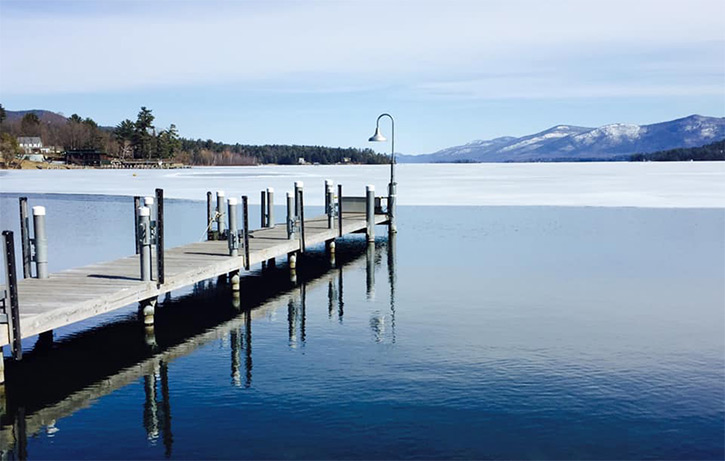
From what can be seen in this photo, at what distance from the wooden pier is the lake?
2.77 feet

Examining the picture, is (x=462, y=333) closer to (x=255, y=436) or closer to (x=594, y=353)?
(x=594, y=353)

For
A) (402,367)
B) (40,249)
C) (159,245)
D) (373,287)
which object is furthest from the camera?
(373,287)

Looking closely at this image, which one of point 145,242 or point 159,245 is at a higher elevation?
point 145,242

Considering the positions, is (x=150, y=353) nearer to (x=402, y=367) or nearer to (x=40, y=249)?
(x=40, y=249)

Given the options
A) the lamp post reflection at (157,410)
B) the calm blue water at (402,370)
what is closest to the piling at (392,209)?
the calm blue water at (402,370)

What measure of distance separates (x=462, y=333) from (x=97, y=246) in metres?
16.4

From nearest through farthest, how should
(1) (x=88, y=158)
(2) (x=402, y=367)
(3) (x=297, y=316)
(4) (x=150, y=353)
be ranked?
(2) (x=402, y=367) < (4) (x=150, y=353) < (3) (x=297, y=316) < (1) (x=88, y=158)

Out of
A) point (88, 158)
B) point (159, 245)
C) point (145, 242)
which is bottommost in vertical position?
point (159, 245)

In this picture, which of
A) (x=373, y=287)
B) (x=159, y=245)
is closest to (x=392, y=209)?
(x=373, y=287)

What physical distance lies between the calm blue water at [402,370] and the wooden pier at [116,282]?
85 cm

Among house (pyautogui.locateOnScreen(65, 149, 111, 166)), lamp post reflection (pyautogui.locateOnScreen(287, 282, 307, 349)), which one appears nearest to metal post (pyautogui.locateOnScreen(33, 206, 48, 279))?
lamp post reflection (pyautogui.locateOnScreen(287, 282, 307, 349))

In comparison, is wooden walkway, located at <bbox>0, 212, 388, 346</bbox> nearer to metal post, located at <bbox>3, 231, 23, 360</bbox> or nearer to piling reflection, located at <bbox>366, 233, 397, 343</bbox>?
metal post, located at <bbox>3, 231, 23, 360</bbox>

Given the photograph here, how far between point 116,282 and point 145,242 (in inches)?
38.2

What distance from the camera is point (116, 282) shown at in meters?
14.7
